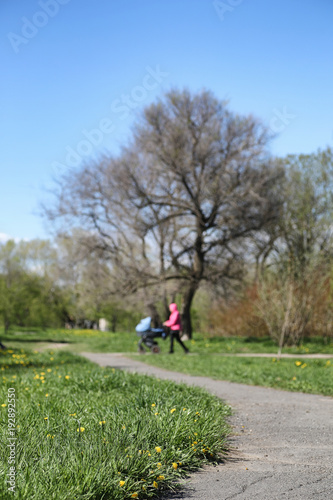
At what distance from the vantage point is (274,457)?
381 cm

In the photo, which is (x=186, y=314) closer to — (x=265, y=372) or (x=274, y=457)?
(x=265, y=372)

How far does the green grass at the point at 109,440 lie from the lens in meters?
2.86

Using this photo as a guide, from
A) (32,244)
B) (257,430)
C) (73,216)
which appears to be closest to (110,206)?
(73,216)

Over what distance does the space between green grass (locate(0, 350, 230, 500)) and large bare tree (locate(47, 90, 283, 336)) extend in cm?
1537

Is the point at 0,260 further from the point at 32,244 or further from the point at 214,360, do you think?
the point at 214,360

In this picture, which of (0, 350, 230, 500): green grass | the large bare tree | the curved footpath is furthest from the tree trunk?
(0, 350, 230, 500): green grass

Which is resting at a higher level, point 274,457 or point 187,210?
point 187,210

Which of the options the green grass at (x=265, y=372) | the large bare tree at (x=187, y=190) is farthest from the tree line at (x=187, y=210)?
the green grass at (x=265, y=372)

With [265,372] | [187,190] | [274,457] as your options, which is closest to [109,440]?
[274,457]

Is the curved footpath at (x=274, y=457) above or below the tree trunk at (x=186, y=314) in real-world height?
below

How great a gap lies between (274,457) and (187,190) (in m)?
17.6

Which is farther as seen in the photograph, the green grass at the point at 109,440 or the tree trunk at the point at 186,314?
the tree trunk at the point at 186,314

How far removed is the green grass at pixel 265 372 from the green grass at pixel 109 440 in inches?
105

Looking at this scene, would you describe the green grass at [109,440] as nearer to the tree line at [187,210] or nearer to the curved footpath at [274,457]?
the curved footpath at [274,457]
